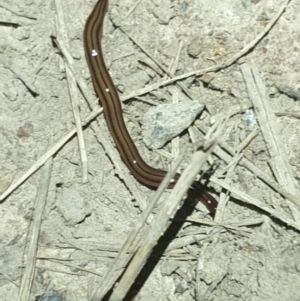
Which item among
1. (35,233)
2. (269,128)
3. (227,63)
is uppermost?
(227,63)

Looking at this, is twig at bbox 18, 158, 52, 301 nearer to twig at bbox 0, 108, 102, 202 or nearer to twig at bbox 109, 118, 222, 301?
twig at bbox 0, 108, 102, 202

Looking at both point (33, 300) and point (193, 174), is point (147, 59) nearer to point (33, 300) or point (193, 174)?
point (193, 174)

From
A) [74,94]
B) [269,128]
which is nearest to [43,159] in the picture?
[74,94]

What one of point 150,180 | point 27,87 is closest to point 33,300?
point 150,180

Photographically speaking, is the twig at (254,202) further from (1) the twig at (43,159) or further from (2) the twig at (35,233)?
(2) the twig at (35,233)

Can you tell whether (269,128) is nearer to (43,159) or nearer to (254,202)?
(254,202)

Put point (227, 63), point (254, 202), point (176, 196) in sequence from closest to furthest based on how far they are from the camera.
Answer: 1. point (176, 196)
2. point (254, 202)
3. point (227, 63)

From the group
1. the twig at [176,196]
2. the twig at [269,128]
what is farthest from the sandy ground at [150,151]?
the twig at [176,196]

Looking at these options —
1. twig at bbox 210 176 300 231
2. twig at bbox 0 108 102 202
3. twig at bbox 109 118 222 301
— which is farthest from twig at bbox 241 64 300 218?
twig at bbox 0 108 102 202
